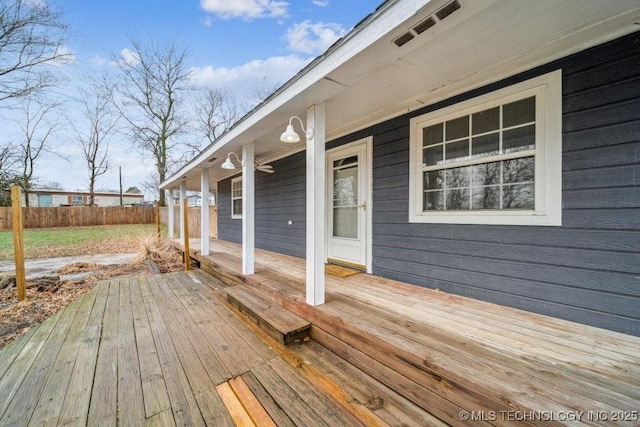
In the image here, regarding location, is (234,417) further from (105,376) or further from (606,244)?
(606,244)

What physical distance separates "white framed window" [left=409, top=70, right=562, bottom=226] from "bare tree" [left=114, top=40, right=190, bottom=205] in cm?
1738

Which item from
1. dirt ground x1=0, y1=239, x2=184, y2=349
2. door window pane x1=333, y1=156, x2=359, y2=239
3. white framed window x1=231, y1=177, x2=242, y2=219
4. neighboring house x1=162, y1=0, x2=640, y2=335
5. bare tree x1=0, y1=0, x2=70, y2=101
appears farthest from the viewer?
bare tree x1=0, y1=0, x2=70, y2=101

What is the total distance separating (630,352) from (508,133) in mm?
1731

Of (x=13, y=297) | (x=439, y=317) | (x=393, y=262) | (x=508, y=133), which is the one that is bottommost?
(x=13, y=297)

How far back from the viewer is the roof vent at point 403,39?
58.2 inches

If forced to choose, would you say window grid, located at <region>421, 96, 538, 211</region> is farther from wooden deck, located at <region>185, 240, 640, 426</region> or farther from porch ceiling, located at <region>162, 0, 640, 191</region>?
wooden deck, located at <region>185, 240, 640, 426</region>

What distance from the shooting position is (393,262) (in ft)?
10.3

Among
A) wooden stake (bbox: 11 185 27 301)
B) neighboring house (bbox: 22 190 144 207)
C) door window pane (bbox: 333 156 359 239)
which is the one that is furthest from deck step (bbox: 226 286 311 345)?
neighboring house (bbox: 22 190 144 207)

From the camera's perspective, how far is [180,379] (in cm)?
181

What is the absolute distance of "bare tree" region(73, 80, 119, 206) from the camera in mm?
15238

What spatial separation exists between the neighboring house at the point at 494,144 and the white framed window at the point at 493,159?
11 millimetres

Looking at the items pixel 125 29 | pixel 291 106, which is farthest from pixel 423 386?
pixel 125 29

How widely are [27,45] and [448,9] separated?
1368 cm

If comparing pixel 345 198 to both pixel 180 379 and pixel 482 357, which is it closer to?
pixel 482 357
